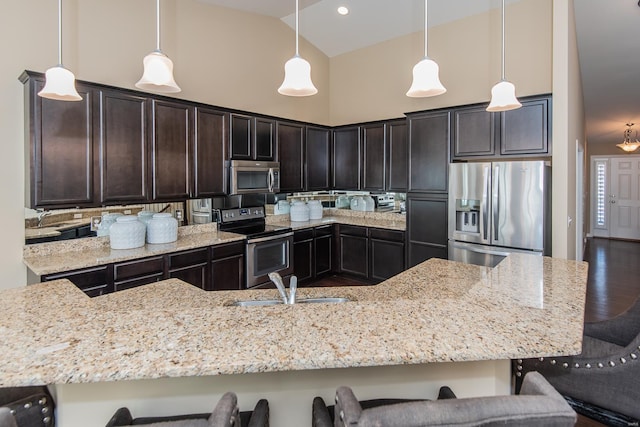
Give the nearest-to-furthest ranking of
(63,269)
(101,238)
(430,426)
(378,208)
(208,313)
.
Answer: (430,426)
(208,313)
(63,269)
(101,238)
(378,208)

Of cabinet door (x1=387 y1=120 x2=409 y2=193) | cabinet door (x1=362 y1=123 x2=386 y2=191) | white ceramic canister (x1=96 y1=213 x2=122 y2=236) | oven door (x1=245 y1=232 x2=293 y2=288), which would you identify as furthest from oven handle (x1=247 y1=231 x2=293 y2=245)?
cabinet door (x1=387 y1=120 x2=409 y2=193)

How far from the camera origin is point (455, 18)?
183 inches

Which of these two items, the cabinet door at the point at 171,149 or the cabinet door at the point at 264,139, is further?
the cabinet door at the point at 264,139

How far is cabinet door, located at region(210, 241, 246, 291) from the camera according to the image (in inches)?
145

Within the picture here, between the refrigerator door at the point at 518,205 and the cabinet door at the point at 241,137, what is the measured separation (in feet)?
9.15

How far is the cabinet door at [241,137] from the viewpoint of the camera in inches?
164

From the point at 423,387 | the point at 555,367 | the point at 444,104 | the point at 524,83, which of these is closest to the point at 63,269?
the point at 423,387

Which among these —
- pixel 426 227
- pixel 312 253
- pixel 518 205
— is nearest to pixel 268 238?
pixel 312 253

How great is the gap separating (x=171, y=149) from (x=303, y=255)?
2177 mm

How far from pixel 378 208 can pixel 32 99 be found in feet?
14.0

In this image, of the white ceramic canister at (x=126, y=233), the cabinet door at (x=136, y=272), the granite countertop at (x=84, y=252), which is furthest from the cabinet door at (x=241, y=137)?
the cabinet door at (x=136, y=272)

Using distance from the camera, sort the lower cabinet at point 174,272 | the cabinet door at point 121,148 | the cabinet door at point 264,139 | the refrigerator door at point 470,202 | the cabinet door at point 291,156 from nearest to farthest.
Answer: the lower cabinet at point 174,272, the cabinet door at point 121,148, the refrigerator door at point 470,202, the cabinet door at point 264,139, the cabinet door at point 291,156

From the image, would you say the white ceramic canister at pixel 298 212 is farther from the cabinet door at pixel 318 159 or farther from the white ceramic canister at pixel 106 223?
the white ceramic canister at pixel 106 223

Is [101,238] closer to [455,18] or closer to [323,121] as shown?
[323,121]
